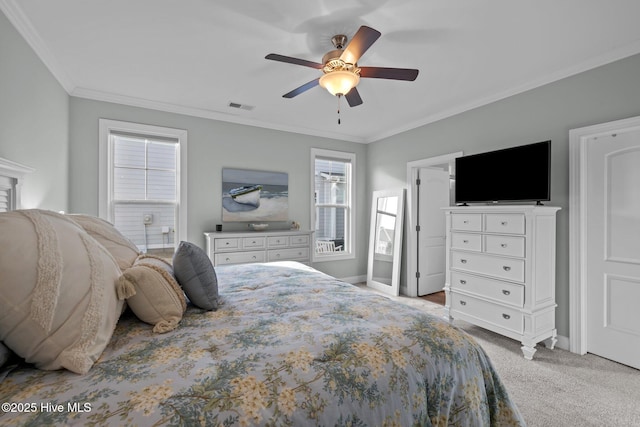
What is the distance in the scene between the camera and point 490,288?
290 centimetres

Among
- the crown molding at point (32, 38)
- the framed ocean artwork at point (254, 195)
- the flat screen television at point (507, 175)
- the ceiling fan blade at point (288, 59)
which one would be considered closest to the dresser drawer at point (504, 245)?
the flat screen television at point (507, 175)

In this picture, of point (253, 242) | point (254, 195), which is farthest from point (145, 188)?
point (253, 242)

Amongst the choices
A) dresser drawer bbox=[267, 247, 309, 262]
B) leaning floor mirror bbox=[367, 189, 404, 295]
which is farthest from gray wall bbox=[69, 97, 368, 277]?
dresser drawer bbox=[267, 247, 309, 262]

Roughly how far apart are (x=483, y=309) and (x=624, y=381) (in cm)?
104

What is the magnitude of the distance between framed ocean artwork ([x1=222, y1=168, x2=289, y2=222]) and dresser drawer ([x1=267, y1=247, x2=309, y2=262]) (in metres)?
0.58

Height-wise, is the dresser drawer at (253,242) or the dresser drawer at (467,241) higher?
the dresser drawer at (467,241)

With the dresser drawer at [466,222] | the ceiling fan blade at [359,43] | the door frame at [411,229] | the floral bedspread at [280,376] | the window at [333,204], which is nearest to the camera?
the floral bedspread at [280,376]

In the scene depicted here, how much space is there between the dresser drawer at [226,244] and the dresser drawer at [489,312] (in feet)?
8.92

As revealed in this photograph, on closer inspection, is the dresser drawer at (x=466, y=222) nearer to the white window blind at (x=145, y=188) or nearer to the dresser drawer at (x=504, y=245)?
the dresser drawer at (x=504, y=245)

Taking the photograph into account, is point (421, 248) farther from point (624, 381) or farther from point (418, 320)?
point (418, 320)

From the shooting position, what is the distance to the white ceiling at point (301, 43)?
196cm

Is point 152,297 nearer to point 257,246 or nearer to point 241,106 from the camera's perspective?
point 257,246

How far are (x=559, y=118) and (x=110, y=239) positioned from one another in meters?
3.85

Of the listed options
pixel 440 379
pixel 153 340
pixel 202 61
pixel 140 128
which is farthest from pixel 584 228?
pixel 140 128
